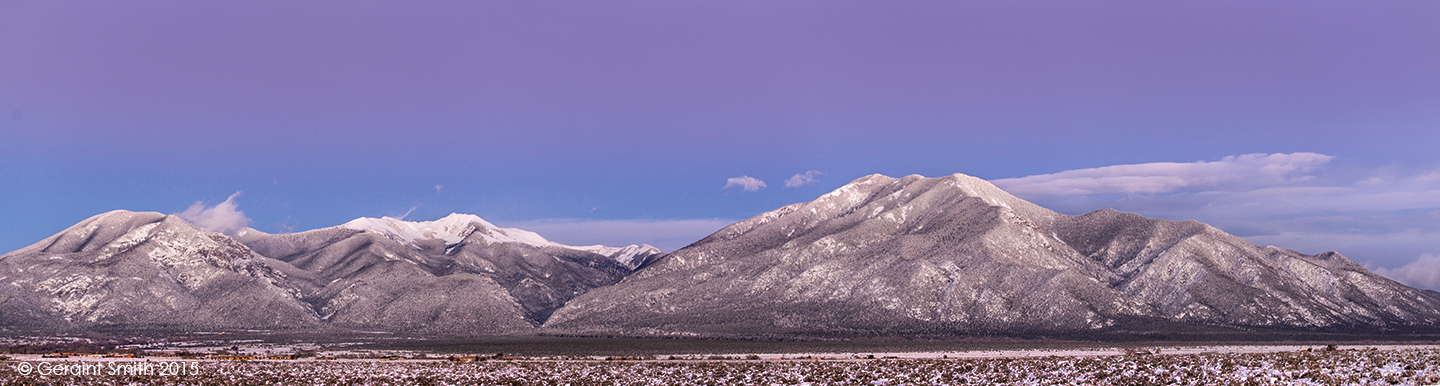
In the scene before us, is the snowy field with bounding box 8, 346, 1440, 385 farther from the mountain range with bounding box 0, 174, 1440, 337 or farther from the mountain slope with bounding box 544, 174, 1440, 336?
the mountain slope with bounding box 544, 174, 1440, 336

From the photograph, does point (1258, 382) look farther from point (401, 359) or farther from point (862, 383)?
point (401, 359)

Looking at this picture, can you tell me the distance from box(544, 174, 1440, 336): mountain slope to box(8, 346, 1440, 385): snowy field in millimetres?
79053

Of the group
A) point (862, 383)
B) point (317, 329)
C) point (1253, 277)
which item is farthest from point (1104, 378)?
point (317, 329)

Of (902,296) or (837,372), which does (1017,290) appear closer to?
(902,296)

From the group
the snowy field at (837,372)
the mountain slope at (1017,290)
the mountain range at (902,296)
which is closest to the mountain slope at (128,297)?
the mountain range at (902,296)

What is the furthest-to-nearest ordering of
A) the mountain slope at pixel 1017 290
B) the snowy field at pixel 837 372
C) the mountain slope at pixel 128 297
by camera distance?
the mountain slope at pixel 128 297 → the mountain slope at pixel 1017 290 → the snowy field at pixel 837 372

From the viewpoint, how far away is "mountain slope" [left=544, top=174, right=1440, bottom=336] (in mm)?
148375

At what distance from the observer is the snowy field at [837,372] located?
45.1 m

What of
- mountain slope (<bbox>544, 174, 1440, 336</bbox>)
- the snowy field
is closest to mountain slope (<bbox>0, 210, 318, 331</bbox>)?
mountain slope (<bbox>544, 174, 1440, 336</bbox>)

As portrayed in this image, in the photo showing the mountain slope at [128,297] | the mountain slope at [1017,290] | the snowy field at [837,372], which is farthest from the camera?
the mountain slope at [128,297]

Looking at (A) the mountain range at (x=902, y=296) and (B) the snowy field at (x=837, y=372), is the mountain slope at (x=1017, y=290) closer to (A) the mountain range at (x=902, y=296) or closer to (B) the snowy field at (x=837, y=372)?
(A) the mountain range at (x=902, y=296)

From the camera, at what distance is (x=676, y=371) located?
67.3 metres

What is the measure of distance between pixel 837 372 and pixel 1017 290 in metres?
109

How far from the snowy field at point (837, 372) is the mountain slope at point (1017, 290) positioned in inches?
3112
